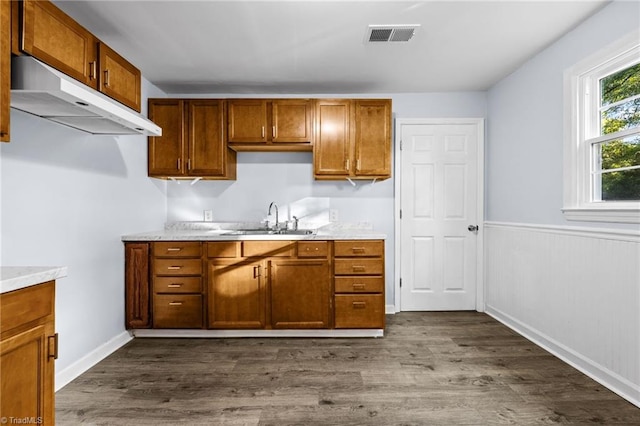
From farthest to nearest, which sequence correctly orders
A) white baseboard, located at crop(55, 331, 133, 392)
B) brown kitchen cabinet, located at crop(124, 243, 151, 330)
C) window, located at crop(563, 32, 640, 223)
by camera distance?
brown kitchen cabinet, located at crop(124, 243, 151, 330) → white baseboard, located at crop(55, 331, 133, 392) → window, located at crop(563, 32, 640, 223)

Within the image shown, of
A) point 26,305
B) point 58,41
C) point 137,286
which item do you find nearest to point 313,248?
point 137,286

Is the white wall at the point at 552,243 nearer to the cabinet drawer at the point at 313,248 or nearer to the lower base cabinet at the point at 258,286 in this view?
the lower base cabinet at the point at 258,286

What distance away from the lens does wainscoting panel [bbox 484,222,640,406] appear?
2.11m

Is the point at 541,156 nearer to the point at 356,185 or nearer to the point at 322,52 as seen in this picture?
the point at 356,185

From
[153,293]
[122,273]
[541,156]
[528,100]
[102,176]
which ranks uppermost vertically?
[528,100]

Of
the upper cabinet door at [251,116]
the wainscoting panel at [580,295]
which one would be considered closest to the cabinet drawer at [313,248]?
the upper cabinet door at [251,116]

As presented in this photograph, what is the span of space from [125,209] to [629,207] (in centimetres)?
374

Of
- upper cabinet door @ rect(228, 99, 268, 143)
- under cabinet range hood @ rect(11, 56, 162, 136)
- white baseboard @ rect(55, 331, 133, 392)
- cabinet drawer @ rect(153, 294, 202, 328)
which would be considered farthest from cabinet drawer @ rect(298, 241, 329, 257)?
white baseboard @ rect(55, 331, 133, 392)

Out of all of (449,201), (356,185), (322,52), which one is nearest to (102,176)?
(322,52)

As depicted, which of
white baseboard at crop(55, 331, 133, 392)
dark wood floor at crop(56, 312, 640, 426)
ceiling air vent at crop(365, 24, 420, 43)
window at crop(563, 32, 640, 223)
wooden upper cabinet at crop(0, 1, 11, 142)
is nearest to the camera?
wooden upper cabinet at crop(0, 1, 11, 142)

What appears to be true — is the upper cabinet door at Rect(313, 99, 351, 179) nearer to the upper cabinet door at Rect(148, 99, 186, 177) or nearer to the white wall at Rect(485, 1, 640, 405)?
the upper cabinet door at Rect(148, 99, 186, 177)

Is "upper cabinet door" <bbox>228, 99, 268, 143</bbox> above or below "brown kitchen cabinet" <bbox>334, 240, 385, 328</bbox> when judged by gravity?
above

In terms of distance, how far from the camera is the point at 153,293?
3154mm

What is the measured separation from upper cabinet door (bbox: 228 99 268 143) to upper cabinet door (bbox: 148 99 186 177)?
0.51 metres
